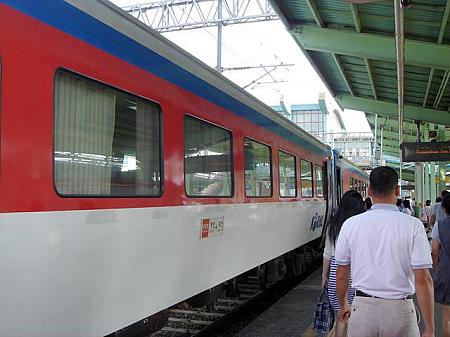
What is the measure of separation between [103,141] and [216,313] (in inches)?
160

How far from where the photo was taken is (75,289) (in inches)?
120

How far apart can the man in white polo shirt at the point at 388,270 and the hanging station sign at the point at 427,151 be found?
13.7 meters

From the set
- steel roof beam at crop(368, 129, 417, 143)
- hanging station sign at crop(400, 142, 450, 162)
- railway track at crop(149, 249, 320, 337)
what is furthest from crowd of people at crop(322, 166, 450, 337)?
steel roof beam at crop(368, 129, 417, 143)

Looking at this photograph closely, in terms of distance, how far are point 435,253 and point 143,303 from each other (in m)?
2.86

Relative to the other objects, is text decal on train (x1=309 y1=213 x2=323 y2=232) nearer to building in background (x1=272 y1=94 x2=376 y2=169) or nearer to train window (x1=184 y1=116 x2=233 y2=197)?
train window (x1=184 y1=116 x2=233 y2=197)

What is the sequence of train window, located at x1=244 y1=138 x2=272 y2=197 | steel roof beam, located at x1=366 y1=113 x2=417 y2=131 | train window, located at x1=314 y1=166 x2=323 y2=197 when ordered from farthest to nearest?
steel roof beam, located at x1=366 y1=113 x2=417 y2=131 < train window, located at x1=314 y1=166 x2=323 y2=197 < train window, located at x1=244 y1=138 x2=272 y2=197

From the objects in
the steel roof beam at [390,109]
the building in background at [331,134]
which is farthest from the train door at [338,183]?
the building in background at [331,134]

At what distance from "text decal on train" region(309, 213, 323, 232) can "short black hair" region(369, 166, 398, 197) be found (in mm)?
6661

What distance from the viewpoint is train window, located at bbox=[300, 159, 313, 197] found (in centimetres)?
898

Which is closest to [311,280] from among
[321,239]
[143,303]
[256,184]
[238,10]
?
[321,239]

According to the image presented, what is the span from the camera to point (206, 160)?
4969mm

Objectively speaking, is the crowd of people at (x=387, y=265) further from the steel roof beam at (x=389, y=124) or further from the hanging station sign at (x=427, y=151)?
the steel roof beam at (x=389, y=124)

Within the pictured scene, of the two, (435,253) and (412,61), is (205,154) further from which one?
(412,61)

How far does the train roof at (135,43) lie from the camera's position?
9.97 feet
